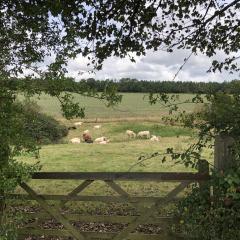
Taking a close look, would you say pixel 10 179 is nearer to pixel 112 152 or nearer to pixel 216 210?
pixel 216 210

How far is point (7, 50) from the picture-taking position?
8109 mm

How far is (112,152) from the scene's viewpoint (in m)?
25.0

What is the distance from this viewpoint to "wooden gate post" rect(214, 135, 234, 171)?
757cm

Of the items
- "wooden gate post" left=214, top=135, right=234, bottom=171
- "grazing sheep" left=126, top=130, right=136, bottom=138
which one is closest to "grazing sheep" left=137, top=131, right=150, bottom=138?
"grazing sheep" left=126, top=130, right=136, bottom=138

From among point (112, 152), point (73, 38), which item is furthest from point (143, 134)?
point (73, 38)

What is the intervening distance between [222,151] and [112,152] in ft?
57.4

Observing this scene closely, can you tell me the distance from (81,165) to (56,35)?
1185 centimetres

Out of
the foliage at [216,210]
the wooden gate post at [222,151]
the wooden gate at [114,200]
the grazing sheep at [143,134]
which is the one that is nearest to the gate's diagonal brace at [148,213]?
the wooden gate at [114,200]

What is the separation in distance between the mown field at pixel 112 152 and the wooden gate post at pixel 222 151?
810 mm

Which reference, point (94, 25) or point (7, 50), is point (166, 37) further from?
point (7, 50)

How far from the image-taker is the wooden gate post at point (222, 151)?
24.8 ft

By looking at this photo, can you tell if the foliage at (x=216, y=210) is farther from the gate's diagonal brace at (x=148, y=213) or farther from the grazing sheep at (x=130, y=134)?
the grazing sheep at (x=130, y=134)

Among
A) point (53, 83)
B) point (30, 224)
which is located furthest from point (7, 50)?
point (30, 224)

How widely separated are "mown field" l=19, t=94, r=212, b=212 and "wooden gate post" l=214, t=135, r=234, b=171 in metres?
0.81
